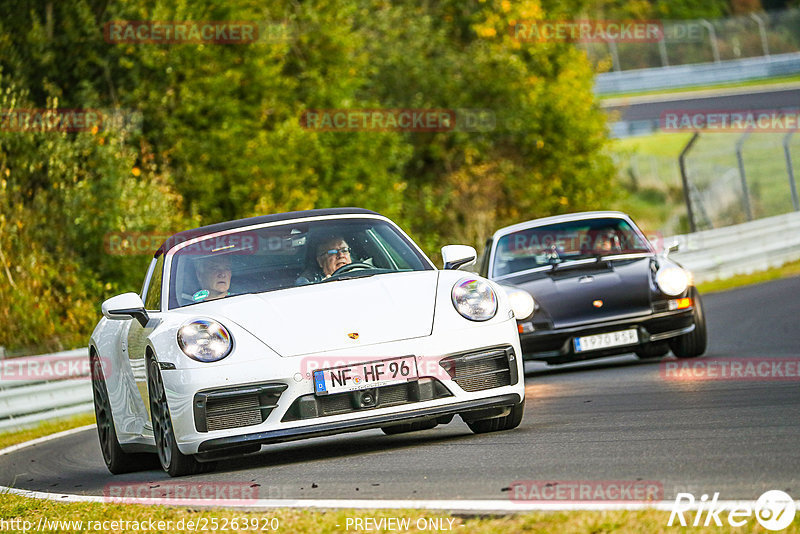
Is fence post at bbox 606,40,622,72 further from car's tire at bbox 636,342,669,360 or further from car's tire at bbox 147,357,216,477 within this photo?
car's tire at bbox 147,357,216,477

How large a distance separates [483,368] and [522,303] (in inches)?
197

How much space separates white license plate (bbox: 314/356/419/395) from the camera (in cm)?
707

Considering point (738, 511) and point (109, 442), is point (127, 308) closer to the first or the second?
point (109, 442)

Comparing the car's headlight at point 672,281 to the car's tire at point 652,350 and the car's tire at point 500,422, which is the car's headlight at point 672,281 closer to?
the car's tire at point 652,350

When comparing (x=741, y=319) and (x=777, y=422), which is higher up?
(x=777, y=422)

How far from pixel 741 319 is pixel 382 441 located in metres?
8.80

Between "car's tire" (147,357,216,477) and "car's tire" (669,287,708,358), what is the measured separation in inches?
233

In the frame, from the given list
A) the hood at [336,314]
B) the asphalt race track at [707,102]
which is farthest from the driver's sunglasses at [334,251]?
the asphalt race track at [707,102]

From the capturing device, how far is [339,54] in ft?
100

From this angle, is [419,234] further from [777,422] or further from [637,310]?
[777,422]

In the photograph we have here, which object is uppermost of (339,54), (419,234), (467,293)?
(339,54)

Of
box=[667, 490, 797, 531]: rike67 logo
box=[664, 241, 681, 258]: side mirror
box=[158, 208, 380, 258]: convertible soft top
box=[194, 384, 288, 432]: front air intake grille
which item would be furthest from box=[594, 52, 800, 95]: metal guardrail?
box=[667, 490, 797, 531]: rike67 logo

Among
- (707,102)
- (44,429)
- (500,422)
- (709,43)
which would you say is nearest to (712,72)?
(709,43)

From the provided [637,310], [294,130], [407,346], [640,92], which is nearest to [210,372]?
[407,346]
